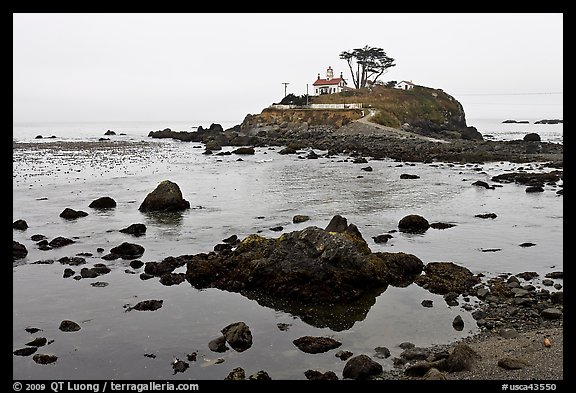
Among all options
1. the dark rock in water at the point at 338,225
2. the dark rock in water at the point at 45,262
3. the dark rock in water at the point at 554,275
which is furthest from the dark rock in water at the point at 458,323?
the dark rock in water at the point at 45,262

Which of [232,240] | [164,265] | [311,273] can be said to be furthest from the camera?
[232,240]

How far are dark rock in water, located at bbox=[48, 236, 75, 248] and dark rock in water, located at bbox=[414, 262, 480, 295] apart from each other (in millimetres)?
15018

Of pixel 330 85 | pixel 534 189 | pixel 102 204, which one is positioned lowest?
pixel 534 189

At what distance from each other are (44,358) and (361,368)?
7242 mm

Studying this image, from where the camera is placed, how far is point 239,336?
12938 mm

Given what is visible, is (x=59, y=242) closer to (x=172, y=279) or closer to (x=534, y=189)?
(x=172, y=279)

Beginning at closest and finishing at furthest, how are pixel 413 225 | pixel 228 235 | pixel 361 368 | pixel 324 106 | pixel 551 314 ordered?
pixel 361 368
pixel 551 314
pixel 228 235
pixel 413 225
pixel 324 106

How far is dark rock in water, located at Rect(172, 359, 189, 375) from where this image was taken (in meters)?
11.5

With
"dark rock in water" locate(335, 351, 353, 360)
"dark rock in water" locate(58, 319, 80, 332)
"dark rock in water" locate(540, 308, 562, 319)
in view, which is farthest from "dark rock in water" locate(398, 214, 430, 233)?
"dark rock in water" locate(58, 319, 80, 332)

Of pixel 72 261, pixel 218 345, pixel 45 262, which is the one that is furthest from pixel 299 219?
pixel 218 345

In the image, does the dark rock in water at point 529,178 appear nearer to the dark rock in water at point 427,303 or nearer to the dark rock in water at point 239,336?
the dark rock in water at point 427,303

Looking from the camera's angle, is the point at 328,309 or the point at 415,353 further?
the point at 328,309

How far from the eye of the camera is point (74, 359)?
1205cm

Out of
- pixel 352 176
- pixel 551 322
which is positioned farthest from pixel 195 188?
pixel 551 322
